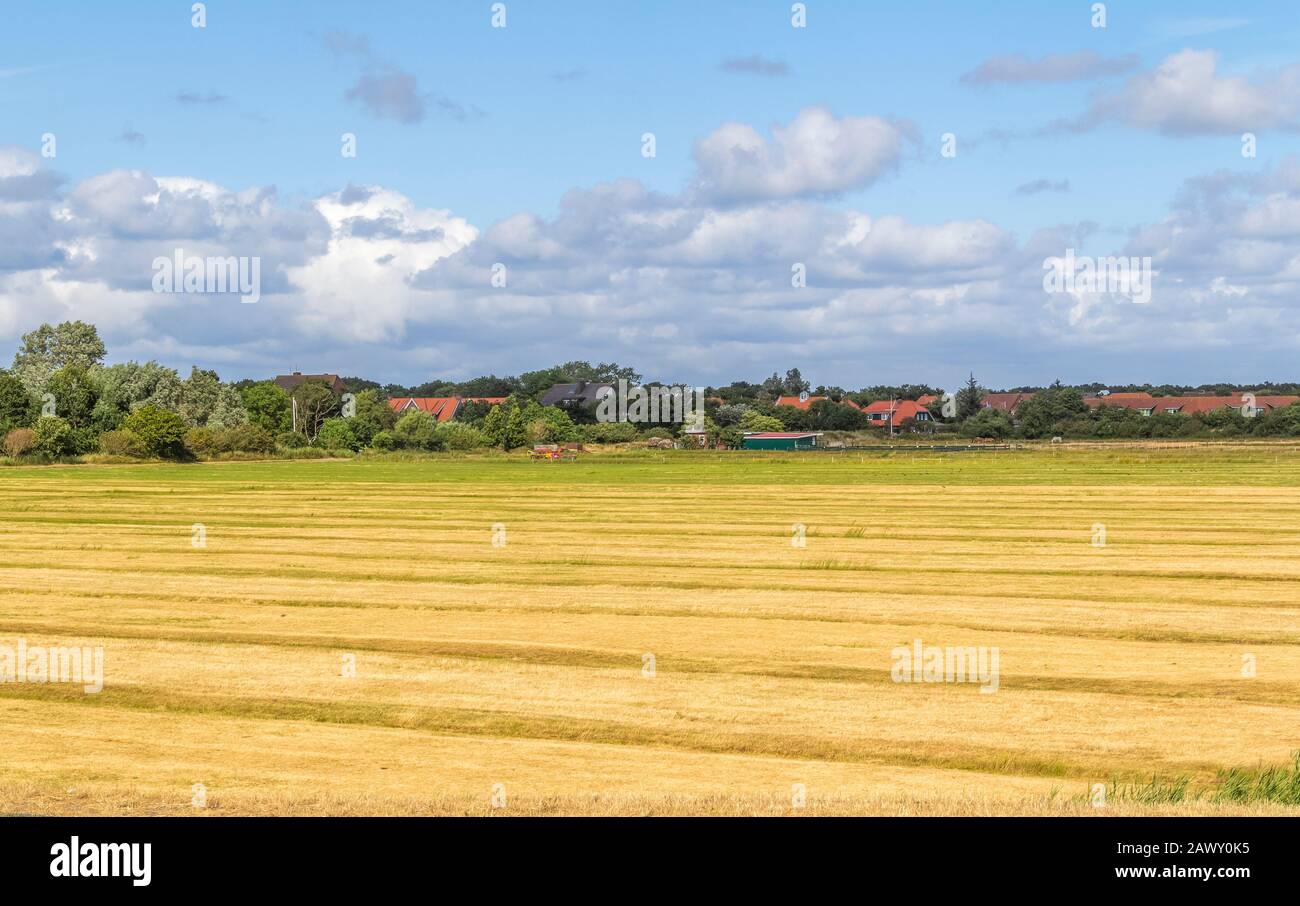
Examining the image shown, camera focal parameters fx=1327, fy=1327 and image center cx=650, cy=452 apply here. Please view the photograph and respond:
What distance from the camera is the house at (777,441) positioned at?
478 feet

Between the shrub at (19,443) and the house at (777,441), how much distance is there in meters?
71.0

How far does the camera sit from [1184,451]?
105875 mm

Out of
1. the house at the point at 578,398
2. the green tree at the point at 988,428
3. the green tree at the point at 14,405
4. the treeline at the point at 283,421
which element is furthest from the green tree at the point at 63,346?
the green tree at the point at 988,428

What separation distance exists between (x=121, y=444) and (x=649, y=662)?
9726 cm

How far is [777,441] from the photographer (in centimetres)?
14825

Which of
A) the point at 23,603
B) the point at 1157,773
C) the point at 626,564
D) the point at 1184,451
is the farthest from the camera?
the point at 1184,451

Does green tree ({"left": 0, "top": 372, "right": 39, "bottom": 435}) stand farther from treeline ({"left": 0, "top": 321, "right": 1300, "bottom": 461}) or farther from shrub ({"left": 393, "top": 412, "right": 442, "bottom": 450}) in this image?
shrub ({"left": 393, "top": 412, "right": 442, "bottom": 450})

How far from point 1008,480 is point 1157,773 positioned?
61347 mm

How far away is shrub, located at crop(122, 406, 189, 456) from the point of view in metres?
109

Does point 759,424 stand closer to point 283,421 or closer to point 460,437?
point 460,437

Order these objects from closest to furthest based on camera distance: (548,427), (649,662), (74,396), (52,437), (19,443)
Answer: (649,662)
(52,437)
(19,443)
(74,396)
(548,427)

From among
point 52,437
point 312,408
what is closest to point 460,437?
point 312,408
